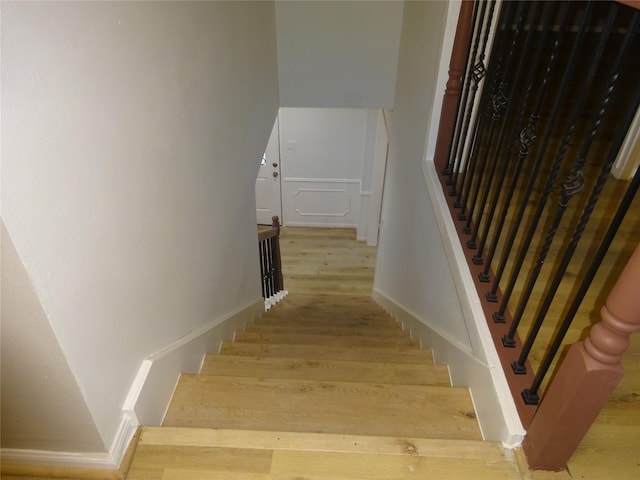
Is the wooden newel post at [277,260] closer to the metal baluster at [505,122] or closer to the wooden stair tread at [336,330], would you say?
the wooden stair tread at [336,330]

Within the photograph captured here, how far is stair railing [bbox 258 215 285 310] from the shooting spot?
162 inches

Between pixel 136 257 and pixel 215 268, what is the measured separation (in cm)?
99

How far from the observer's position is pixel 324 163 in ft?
19.8

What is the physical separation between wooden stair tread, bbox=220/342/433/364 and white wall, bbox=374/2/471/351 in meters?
0.21

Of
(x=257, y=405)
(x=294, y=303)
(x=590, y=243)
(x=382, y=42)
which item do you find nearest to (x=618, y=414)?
(x=590, y=243)

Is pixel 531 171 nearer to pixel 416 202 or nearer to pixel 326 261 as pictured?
pixel 416 202

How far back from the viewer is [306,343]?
97.0 inches

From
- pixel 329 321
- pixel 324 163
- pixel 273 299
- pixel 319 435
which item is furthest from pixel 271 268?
pixel 319 435

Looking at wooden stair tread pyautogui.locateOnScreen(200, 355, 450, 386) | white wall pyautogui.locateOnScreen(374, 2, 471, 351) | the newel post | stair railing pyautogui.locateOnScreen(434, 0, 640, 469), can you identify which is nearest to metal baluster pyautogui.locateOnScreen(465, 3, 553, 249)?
→ stair railing pyautogui.locateOnScreen(434, 0, 640, 469)

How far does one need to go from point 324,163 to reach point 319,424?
197 inches

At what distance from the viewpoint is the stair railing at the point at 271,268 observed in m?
4.11

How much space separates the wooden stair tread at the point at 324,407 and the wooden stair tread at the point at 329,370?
24 cm

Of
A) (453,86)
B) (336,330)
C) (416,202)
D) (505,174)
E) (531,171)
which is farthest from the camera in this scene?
(336,330)

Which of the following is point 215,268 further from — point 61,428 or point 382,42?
point 382,42
